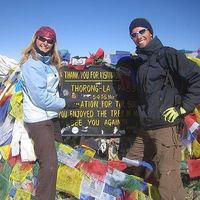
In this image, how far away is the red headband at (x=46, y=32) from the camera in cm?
471

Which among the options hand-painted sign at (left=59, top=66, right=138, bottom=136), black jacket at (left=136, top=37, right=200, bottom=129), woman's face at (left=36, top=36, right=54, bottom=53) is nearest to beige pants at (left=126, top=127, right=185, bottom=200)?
black jacket at (left=136, top=37, right=200, bottom=129)

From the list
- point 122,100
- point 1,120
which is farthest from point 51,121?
point 122,100

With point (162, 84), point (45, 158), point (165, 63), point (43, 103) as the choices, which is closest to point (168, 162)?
point (162, 84)

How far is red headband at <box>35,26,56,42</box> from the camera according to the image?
4715 mm

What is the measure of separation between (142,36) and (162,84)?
60cm

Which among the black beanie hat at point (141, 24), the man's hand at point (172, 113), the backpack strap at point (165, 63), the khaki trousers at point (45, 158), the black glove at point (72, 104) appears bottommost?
the khaki trousers at point (45, 158)

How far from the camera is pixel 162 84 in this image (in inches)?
177

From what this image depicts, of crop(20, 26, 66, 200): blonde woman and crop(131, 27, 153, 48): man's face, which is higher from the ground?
crop(131, 27, 153, 48): man's face

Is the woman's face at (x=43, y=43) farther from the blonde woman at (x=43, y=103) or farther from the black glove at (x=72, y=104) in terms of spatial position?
the black glove at (x=72, y=104)

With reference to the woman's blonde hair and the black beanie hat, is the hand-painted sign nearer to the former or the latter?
the woman's blonde hair

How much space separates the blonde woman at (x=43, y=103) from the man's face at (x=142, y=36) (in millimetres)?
923

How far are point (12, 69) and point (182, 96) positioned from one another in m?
2.43

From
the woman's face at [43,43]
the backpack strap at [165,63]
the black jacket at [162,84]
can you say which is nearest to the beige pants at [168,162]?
the black jacket at [162,84]

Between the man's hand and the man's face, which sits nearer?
the man's hand
